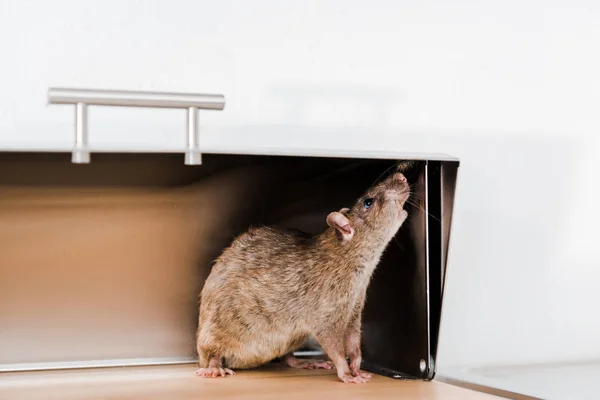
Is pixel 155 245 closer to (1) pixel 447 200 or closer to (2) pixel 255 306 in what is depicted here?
(2) pixel 255 306

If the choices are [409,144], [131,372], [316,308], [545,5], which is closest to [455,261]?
[409,144]

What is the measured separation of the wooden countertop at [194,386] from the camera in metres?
1.42

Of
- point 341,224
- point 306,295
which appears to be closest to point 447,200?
point 341,224

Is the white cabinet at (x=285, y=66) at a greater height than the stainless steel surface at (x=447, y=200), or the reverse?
the white cabinet at (x=285, y=66)

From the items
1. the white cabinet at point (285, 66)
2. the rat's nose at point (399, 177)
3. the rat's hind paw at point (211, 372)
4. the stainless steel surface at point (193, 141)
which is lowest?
the rat's hind paw at point (211, 372)

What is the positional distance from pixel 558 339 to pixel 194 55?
1.14 meters

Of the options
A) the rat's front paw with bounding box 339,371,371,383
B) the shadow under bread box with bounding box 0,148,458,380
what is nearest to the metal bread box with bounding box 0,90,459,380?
the shadow under bread box with bounding box 0,148,458,380

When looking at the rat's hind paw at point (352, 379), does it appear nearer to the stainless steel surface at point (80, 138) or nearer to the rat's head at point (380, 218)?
the rat's head at point (380, 218)

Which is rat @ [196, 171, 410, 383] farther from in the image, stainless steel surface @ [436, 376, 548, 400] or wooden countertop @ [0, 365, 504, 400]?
stainless steel surface @ [436, 376, 548, 400]

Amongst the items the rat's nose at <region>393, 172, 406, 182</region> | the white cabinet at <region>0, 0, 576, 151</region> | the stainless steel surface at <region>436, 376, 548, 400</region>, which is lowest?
the stainless steel surface at <region>436, 376, 548, 400</region>

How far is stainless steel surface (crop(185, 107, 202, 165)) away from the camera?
1.38m

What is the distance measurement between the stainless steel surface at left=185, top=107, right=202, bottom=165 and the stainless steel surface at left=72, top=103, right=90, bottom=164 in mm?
160

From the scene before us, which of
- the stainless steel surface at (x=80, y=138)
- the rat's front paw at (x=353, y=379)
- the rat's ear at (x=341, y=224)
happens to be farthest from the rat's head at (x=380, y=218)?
the stainless steel surface at (x=80, y=138)

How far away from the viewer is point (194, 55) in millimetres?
1871
